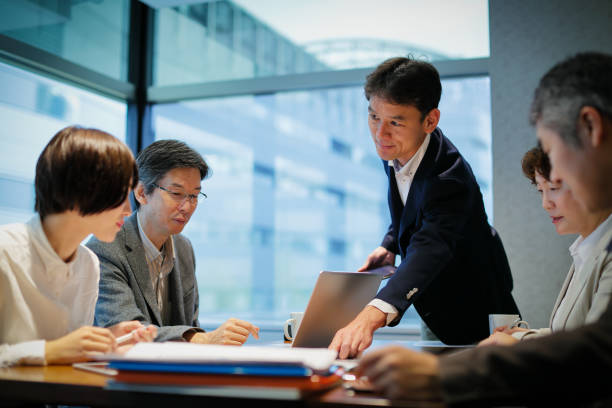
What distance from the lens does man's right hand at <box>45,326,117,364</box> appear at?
117 centimetres

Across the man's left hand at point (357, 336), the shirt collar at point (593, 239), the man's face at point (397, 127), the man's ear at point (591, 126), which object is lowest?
the man's left hand at point (357, 336)

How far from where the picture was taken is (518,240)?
3.50 meters

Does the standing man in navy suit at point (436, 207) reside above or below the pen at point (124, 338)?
above

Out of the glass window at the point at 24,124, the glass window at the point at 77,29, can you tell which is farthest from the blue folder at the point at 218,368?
the glass window at the point at 77,29

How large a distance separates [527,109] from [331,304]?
2.38 metres

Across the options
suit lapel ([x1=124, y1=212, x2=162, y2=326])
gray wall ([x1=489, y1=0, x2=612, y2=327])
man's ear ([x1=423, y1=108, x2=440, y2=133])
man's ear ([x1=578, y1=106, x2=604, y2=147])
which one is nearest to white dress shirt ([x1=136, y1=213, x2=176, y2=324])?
suit lapel ([x1=124, y1=212, x2=162, y2=326])

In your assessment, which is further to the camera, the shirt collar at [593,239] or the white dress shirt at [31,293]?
the shirt collar at [593,239]

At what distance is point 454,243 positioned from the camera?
185 cm

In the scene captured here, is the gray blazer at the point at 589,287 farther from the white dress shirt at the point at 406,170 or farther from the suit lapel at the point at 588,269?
the white dress shirt at the point at 406,170

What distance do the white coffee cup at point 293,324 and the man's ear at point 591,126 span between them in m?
1.07

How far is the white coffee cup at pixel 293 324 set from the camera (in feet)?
6.12

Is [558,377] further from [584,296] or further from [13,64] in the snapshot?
[13,64]

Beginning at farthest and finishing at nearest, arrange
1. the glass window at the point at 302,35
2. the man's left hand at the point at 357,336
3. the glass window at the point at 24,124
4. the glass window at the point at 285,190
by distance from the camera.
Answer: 1. the glass window at the point at 285,190
2. the glass window at the point at 302,35
3. the glass window at the point at 24,124
4. the man's left hand at the point at 357,336

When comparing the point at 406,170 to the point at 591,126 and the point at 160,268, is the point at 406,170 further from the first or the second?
the point at 591,126
